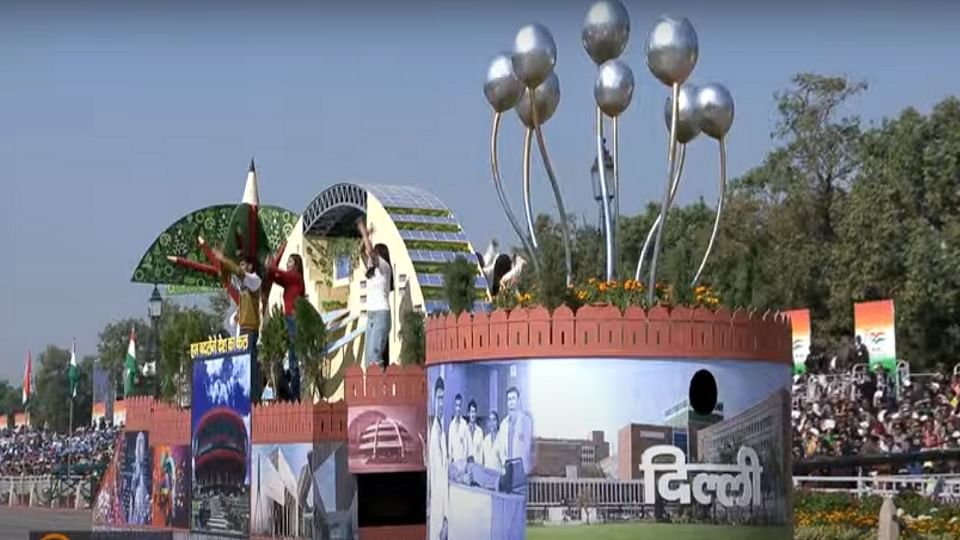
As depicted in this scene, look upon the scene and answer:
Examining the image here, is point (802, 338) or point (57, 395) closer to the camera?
point (802, 338)

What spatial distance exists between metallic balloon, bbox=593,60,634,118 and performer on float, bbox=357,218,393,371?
8.34m

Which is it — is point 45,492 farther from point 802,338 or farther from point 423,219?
point 423,219

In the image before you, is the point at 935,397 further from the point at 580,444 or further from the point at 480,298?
the point at 580,444

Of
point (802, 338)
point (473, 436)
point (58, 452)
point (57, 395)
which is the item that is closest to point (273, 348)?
point (473, 436)

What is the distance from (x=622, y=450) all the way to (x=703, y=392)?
1.17 meters

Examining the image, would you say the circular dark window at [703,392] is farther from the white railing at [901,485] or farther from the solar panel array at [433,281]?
the solar panel array at [433,281]

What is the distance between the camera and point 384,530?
23203 mm

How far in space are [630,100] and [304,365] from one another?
8793mm

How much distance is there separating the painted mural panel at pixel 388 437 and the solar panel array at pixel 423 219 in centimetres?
538

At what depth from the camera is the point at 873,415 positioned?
102 feet

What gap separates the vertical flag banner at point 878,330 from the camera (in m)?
34.5

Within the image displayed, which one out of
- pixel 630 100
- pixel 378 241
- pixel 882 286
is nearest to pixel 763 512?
pixel 630 100

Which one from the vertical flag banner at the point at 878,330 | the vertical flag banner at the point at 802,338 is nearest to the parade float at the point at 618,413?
the vertical flag banner at the point at 878,330

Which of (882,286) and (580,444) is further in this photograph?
(882,286)
